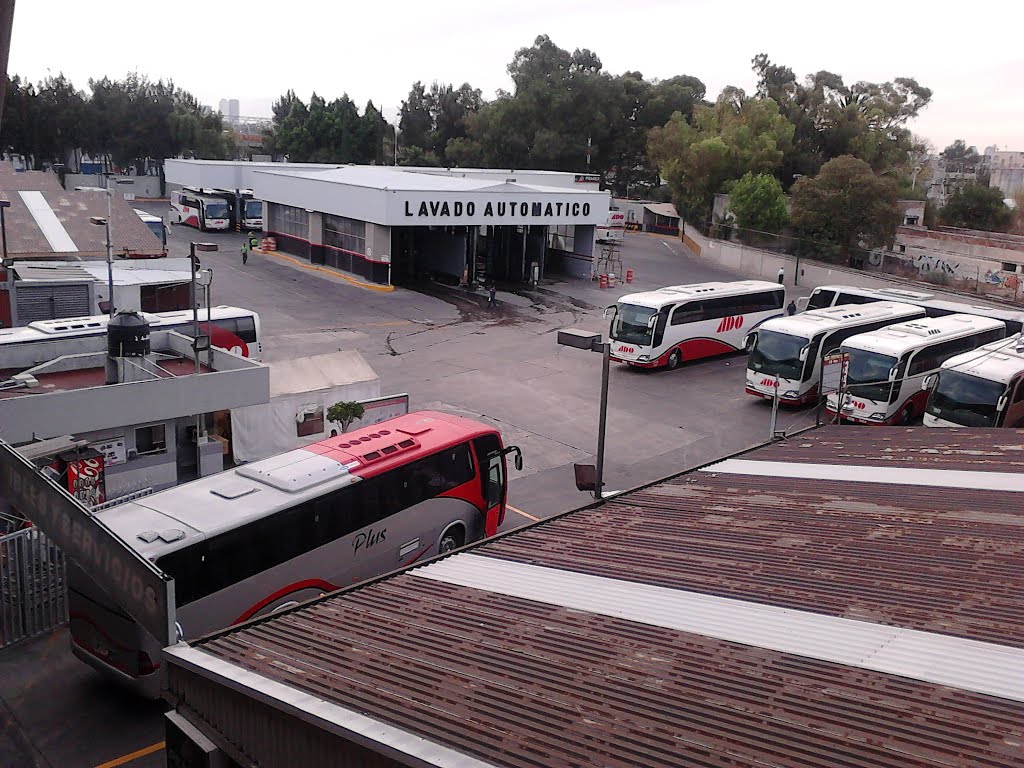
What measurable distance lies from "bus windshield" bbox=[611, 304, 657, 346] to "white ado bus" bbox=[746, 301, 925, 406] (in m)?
3.69

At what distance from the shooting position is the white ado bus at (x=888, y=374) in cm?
2281

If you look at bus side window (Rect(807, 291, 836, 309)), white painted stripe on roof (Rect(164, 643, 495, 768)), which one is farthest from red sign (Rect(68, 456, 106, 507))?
bus side window (Rect(807, 291, 836, 309))

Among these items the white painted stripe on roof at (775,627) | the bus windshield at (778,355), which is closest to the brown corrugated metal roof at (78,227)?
the bus windshield at (778,355)

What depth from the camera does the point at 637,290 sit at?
1711 inches

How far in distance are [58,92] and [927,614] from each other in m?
89.3

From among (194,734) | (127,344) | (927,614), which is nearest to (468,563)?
(194,734)

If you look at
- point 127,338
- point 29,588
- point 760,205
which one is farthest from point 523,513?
point 760,205

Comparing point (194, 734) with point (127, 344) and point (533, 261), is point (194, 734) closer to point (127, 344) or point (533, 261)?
point (127, 344)

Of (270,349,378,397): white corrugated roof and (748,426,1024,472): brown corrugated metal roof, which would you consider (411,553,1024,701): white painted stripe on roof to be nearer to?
(748,426,1024,472): brown corrugated metal roof

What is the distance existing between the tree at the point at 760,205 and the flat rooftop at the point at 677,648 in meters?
44.4

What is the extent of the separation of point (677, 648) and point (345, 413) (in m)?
12.7

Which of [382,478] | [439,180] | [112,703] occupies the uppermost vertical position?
[439,180]

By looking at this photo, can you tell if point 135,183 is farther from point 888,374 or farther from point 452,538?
point 452,538

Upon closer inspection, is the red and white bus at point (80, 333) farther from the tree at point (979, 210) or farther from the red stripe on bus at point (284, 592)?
Answer: the tree at point (979, 210)
